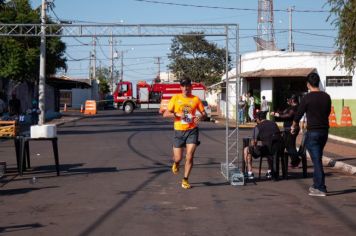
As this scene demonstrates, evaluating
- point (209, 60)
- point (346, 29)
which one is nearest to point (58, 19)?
point (346, 29)

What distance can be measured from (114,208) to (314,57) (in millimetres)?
33254

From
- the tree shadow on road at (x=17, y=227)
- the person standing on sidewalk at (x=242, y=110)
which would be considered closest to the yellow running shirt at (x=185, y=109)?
the tree shadow on road at (x=17, y=227)

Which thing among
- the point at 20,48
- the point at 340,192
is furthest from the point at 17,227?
the point at 20,48

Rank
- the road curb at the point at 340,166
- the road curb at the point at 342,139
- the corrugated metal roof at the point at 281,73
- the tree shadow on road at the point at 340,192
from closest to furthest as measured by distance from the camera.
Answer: the tree shadow on road at the point at 340,192, the road curb at the point at 340,166, the road curb at the point at 342,139, the corrugated metal roof at the point at 281,73

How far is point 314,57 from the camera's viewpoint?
133 feet

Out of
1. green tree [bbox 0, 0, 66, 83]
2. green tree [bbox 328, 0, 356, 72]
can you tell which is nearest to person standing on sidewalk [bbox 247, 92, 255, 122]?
green tree [bbox 0, 0, 66, 83]

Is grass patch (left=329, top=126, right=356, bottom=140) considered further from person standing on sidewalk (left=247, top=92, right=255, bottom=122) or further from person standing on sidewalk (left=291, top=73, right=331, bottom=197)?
person standing on sidewalk (left=291, top=73, right=331, bottom=197)

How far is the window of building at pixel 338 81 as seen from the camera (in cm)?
4028

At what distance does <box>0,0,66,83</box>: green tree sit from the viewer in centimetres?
3759

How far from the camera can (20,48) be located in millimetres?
39094

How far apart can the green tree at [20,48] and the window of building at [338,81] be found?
18629 millimetres

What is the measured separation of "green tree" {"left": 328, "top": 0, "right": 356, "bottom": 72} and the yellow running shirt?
7.11m

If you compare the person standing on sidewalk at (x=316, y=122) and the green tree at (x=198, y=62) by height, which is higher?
the green tree at (x=198, y=62)

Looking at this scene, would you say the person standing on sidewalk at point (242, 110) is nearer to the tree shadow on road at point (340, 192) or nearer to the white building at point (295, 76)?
the white building at point (295, 76)
